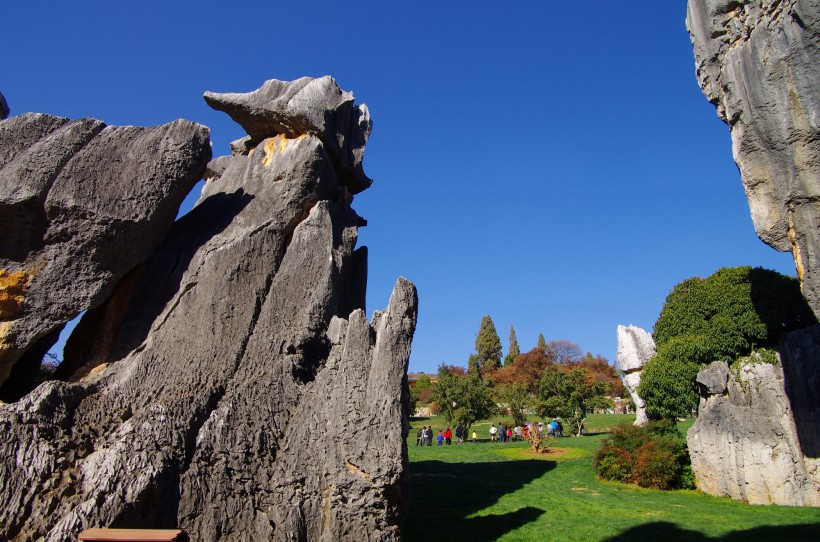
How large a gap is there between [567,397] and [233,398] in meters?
26.7

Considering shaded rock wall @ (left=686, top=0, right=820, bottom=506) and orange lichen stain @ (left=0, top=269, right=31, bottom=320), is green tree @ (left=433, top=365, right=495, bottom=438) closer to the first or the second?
shaded rock wall @ (left=686, top=0, right=820, bottom=506)

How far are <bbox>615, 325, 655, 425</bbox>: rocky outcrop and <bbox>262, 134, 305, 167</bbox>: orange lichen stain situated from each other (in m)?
21.9

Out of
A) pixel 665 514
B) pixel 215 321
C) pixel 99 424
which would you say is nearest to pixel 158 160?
pixel 215 321

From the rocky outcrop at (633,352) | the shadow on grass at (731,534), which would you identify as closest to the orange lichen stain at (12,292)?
the shadow on grass at (731,534)

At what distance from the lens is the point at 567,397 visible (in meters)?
33.5

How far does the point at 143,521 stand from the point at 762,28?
1303 cm

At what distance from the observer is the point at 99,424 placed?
9.73m

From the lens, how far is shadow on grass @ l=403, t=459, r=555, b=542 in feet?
42.9

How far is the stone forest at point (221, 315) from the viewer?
9141 millimetres

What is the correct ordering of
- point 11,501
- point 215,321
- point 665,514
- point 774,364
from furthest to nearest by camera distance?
point 774,364
point 665,514
point 215,321
point 11,501

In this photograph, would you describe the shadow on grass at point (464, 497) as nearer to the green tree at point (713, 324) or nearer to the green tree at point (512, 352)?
the green tree at point (713, 324)

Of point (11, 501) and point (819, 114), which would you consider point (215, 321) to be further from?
point (819, 114)

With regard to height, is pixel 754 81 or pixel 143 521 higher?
pixel 754 81

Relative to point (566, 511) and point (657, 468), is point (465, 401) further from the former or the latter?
point (566, 511)
